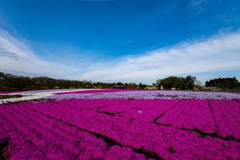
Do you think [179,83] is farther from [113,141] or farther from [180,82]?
[113,141]

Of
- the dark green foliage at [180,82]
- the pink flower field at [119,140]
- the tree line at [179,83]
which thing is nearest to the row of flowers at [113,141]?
the pink flower field at [119,140]

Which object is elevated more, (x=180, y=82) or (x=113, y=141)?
(x=180, y=82)

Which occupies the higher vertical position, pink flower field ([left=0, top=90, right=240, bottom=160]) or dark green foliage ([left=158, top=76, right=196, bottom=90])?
dark green foliage ([left=158, top=76, right=196, bottom=90])

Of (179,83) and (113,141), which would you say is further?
(179,83)

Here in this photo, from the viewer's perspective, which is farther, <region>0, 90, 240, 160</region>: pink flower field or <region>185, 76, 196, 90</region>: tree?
<region>185, 76, 196, 90</region>: tree

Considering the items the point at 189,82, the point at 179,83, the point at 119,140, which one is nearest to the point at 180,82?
the point at 179,83

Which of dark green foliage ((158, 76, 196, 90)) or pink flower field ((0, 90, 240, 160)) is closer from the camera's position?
pink flower field ((0, 90, 240, 160))

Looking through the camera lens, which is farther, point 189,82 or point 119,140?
point 189,82

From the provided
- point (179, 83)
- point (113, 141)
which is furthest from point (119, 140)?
point (179, 83)

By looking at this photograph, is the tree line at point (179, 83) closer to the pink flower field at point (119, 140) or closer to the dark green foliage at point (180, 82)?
the dark green foliage at point (180, 82)

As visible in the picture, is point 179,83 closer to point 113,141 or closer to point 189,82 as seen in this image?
point 189,82

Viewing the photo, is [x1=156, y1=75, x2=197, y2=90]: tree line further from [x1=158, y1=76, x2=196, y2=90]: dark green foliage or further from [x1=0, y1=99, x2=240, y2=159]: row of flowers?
[x1=0, y1=99, x2=240, y2=159]: row of flowers

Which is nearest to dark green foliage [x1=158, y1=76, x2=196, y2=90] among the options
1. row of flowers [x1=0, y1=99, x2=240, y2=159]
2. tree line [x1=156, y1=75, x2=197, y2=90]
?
tree line [x1=156, y1=75, x2=197, y2=90]

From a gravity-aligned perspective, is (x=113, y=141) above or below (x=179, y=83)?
below
